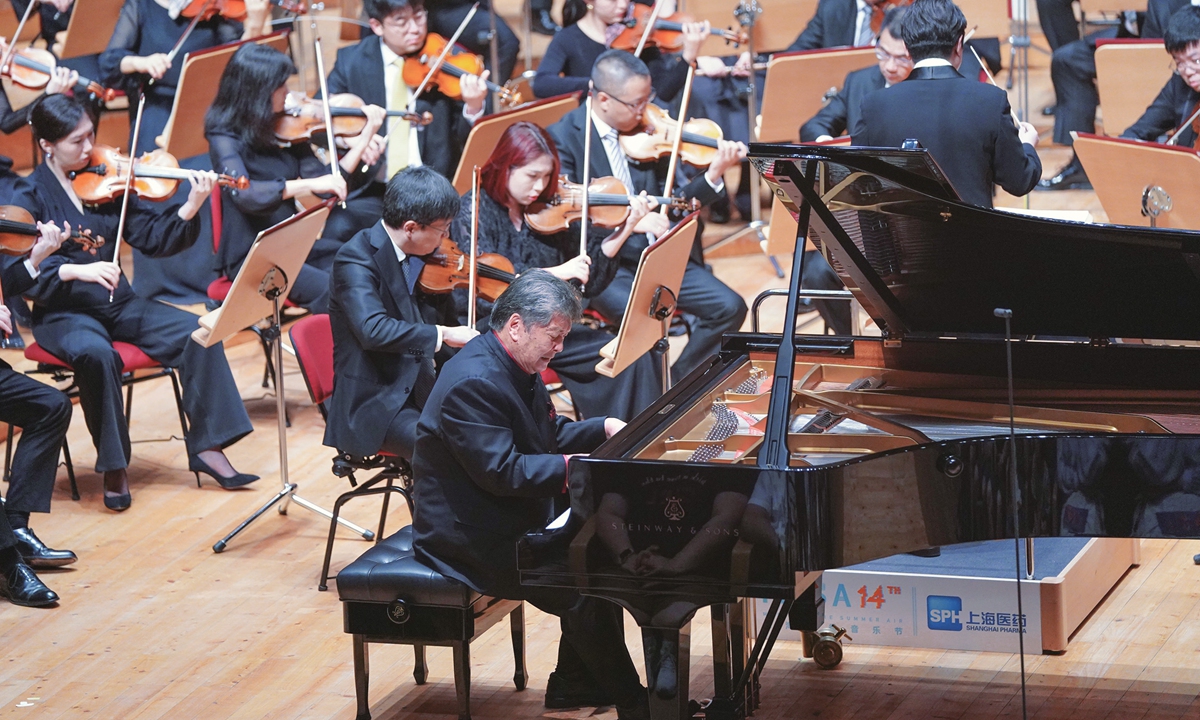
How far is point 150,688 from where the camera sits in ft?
11.7

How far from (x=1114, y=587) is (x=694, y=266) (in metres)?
1.99

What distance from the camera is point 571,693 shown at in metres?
3.36

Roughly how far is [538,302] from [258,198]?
2.32 m

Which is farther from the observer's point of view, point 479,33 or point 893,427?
point 479,33

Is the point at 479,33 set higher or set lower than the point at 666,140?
higher

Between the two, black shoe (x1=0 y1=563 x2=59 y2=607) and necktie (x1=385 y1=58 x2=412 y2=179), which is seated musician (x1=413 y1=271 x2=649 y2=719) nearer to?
black shoe (x1=0 y1=563 x2=59 y2=607)

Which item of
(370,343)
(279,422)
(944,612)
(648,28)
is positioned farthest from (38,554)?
(648,28)

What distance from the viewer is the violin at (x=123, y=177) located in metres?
4.85

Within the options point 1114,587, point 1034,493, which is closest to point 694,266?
point 1114,587

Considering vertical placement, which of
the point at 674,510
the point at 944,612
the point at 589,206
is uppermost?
the point at 589,206

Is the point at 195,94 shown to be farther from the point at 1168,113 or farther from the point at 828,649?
the point at 1168,113

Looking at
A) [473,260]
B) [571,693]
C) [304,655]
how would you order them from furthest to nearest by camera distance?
[473,260] < [304,655] < [571,693]

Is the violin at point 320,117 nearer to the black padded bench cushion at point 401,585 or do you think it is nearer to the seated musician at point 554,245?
the seated musician at point 554,245

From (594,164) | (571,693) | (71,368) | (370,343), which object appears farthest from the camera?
(594,164)
